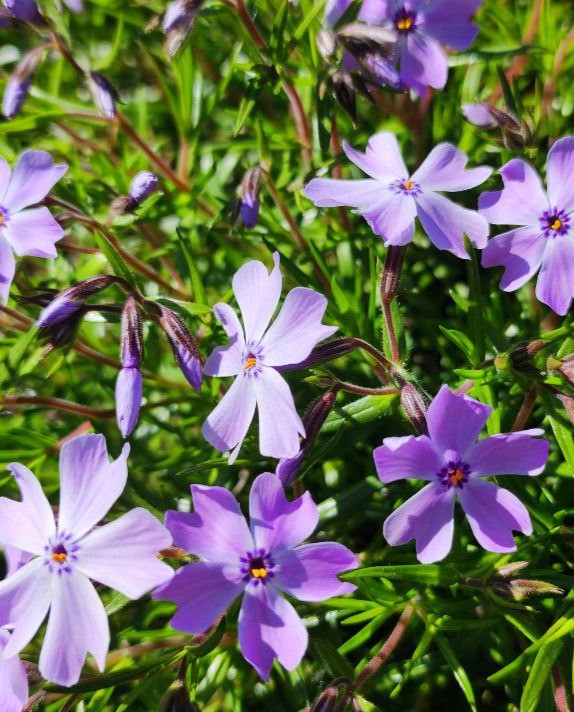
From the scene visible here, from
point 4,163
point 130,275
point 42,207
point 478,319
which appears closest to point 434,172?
point 478,319

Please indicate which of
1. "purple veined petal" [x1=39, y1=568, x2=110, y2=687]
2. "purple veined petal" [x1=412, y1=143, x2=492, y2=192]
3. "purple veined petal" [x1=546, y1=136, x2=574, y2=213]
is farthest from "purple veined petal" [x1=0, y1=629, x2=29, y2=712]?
"purple veined petal" [x1=546, y1=136, x2=574, y2=213]

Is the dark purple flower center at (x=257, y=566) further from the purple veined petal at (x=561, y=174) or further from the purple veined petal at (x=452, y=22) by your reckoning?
the purple veined petal at (x=452, y=22)

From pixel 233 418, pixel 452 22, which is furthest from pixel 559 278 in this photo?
pixel 452 22

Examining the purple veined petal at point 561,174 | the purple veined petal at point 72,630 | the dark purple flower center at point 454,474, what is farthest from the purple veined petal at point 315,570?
the purple veined petal at point 561,174

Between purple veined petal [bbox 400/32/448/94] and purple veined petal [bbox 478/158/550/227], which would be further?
purple veined petal [bbox 400/32/448/94]

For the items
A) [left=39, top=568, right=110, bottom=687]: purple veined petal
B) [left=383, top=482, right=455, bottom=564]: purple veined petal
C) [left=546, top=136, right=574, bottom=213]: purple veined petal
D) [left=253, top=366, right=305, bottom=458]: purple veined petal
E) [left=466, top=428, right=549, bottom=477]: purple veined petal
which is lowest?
[left=39, top=568, right=110, bottom=687]: purple veined petal

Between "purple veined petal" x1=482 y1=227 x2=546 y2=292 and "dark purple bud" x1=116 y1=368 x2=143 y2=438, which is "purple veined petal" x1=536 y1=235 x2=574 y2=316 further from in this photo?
"dark purple bud" x1=116 y1=368 x2=143 y2=438
